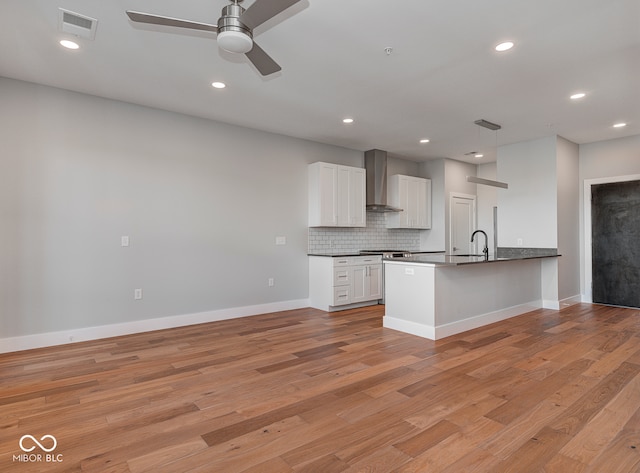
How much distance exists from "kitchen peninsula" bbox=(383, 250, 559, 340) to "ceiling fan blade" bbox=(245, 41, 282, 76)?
8.44ft

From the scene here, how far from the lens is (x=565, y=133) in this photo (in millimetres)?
5727

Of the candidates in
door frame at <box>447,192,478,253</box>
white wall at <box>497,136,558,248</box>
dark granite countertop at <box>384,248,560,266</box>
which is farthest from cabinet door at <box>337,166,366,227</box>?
white wall at <box>497,136,558,248</box>

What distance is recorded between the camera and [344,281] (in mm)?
5762

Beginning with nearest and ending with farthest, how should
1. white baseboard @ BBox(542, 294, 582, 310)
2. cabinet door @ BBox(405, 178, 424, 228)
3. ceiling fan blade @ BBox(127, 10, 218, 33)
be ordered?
ceiling fan blade @ BBox(127, 10, 218, 33), white baseboard @ BBox(542, 294, 582, 310), cabinet door @ BBox(405, 178, 424, 228)

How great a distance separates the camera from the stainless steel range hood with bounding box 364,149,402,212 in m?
6.71

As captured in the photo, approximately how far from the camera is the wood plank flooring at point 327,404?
1905 millimetres

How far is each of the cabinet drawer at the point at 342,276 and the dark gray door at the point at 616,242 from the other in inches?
168

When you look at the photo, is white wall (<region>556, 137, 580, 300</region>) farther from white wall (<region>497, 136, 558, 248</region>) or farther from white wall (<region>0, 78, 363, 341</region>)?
white wall (<region>0, 78, 363, 341</region>)

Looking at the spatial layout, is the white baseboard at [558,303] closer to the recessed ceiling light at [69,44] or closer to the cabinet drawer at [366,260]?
the cabinet drawer at [366,260]

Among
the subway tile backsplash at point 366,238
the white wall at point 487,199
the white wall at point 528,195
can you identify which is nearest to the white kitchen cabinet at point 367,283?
the subway tile backsplash at point 366,238

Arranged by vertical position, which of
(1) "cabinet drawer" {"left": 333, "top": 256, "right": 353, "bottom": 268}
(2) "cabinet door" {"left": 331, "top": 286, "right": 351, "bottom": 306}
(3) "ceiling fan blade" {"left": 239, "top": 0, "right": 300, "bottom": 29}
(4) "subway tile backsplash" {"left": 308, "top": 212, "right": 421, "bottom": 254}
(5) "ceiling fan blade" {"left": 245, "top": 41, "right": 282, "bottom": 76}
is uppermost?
(3) "ceiling fan blade" {"left": 239, "top": 0, "right": 300, "bottom": 29}

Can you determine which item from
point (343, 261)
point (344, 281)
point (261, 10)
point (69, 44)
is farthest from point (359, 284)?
point (69, 44)

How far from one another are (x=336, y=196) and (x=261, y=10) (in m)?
4.11

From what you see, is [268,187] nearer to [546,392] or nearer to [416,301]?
[416,301]
